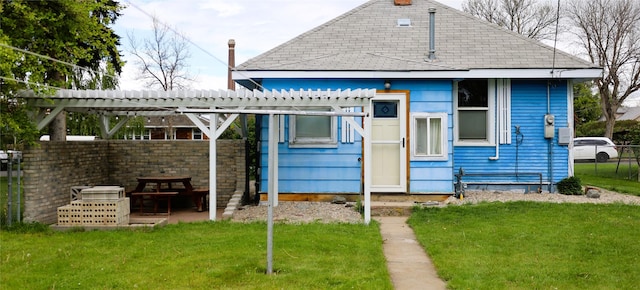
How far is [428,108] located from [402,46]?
7.72ft

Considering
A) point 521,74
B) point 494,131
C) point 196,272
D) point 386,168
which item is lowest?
point 196,272

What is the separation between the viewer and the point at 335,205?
1127 centimetres

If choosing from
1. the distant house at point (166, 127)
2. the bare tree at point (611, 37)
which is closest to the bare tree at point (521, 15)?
the bare tree at point (611, 37)

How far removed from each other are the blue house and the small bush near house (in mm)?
230

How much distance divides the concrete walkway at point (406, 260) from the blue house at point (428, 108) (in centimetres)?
206

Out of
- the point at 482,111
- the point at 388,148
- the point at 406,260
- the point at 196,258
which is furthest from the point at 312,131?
the point at 196,258

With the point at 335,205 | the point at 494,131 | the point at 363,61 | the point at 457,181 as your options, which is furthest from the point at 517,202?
the point at 363,61

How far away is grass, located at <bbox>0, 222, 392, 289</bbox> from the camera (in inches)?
232

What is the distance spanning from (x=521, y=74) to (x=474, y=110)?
1.27 meters

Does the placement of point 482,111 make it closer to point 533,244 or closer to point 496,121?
point 496,121

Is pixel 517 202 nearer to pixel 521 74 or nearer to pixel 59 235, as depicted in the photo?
pixel 521 74

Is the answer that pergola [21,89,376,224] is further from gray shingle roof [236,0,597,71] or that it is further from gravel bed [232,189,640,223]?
gray shingle roof [236,0,597,71]

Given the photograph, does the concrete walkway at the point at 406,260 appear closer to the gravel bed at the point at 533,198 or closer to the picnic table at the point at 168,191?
the gravel bed at the point at 533,198

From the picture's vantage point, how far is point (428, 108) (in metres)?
11.9
